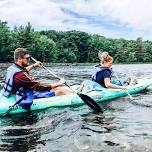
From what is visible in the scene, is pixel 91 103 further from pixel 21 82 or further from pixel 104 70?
pixel 21 82

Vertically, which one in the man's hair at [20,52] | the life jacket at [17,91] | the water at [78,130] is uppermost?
the man's hair at [20,52]

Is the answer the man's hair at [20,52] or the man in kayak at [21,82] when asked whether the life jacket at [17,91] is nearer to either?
the man in kayak at [21,82]

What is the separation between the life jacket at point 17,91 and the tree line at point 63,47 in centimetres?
6533

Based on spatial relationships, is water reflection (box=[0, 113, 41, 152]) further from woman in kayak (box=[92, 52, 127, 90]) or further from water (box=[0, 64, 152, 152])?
woman in kayak (box=[92, 52, 127, 90])

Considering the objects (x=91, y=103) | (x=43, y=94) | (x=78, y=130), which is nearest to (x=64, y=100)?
(x=43, y=94)

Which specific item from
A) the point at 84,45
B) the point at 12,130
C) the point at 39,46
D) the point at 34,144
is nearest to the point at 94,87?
the point at 12,130

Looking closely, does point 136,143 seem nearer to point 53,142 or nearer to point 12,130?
point 53,142

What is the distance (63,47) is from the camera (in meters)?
105

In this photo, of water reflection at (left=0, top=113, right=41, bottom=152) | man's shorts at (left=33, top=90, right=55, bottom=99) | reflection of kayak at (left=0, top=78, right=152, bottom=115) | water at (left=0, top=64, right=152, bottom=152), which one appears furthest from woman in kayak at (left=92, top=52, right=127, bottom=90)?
water reflection at (left=0, top=113, right=41, bottom=152)

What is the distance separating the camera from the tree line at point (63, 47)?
271 feet

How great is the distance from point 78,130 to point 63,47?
9696cm

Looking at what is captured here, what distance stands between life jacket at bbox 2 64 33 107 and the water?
41cm

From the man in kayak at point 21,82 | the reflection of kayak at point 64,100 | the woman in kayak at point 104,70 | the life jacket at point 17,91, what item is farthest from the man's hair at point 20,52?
the woman in kayak at point 104,70

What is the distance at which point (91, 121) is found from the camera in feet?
31.8
